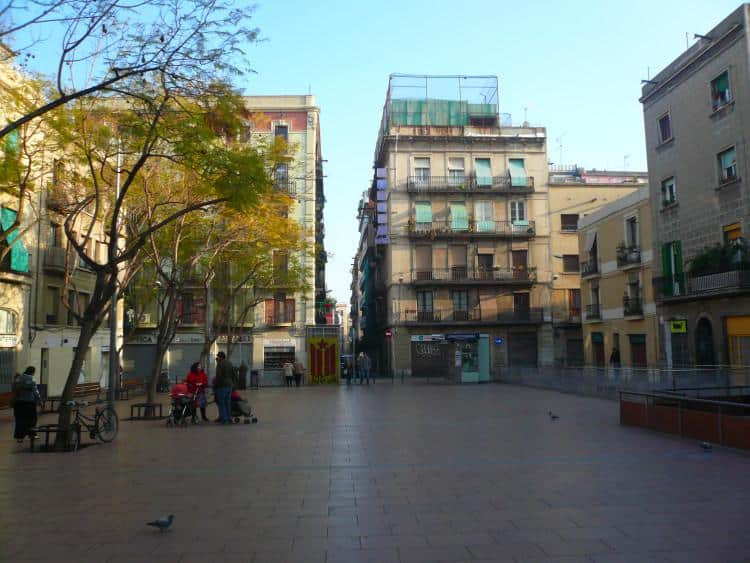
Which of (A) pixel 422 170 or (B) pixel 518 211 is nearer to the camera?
(A) pixel 422 170

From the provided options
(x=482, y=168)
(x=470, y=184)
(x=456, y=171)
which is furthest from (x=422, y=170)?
(x=482, y=168)

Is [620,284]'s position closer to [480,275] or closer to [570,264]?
[480,275]

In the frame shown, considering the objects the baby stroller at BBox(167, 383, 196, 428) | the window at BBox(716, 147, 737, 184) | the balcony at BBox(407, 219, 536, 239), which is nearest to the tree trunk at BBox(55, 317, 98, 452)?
the baby stroller at BBox(167, 383, 196, 428)

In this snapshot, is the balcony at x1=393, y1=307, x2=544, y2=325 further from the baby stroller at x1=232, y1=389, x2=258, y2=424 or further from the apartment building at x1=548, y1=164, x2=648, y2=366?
the baby stroller at x1=232, y1=389, x2=258, y2=424

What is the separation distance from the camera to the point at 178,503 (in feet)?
24.9

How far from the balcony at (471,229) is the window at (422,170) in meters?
3.11

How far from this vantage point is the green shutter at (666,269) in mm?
28344

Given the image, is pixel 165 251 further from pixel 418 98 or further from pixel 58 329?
pixel 418 98

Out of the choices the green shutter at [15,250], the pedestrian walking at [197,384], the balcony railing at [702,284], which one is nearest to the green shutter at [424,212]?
the balcony railing at [702,284]

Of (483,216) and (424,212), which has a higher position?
(424,212)

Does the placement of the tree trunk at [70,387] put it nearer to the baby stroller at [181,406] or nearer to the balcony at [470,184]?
the baby stroller at [181,406]

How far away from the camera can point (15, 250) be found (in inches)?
983

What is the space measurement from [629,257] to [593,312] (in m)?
5.28

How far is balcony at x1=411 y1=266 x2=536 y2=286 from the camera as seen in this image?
4550 centimetres
